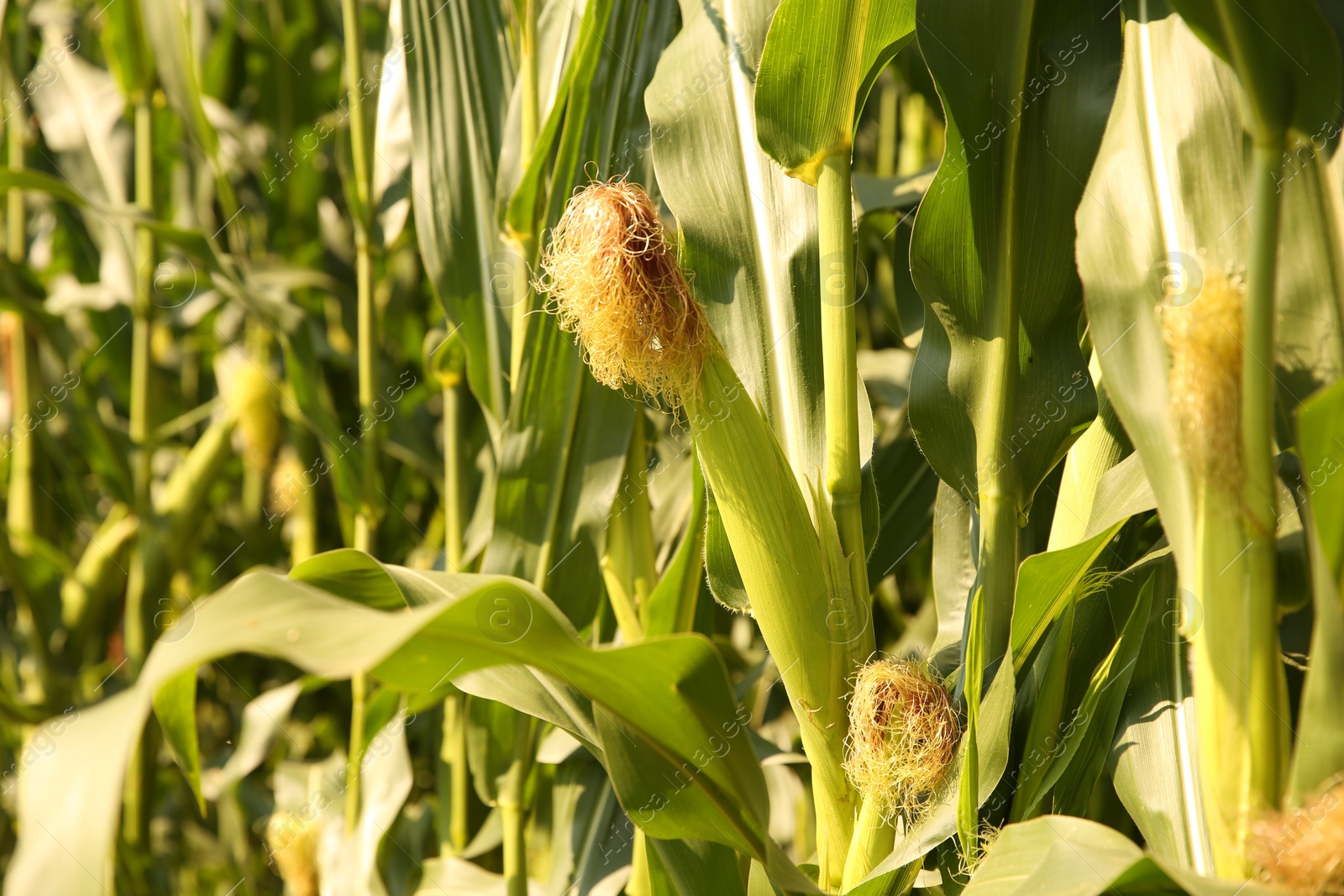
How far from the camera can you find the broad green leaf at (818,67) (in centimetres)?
49

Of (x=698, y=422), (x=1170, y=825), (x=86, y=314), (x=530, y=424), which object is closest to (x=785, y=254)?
(x=698, y=422)

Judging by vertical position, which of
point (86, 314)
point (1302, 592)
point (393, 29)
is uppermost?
point (393, 29)

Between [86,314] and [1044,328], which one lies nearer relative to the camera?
[1044,328]

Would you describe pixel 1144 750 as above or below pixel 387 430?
below

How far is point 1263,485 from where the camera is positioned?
365mm

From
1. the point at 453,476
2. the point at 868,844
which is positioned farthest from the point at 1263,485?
the point at 453,476

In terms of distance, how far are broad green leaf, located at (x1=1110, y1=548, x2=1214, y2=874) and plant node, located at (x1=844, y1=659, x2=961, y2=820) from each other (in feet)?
0.36

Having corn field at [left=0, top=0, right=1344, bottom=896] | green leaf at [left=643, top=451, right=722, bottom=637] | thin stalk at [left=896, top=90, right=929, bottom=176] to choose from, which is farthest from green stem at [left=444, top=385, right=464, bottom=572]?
thin stalk at [left=896, top=90, right=929, bottom=176]

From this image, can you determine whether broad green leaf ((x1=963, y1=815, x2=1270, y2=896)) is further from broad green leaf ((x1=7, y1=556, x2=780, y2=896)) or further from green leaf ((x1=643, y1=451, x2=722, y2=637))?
green leaf ((x1=643, y1=451, x2=722, y2=637))

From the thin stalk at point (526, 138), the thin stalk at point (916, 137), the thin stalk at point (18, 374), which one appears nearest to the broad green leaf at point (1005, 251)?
the thin stalk at point (526, 138)

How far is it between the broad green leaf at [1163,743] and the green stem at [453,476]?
1.85 ft

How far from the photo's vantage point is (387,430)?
106 centimetres

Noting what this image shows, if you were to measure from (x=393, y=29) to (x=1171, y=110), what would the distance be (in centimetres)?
80

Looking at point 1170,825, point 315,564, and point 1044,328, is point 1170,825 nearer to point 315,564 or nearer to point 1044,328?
point 1044,328
